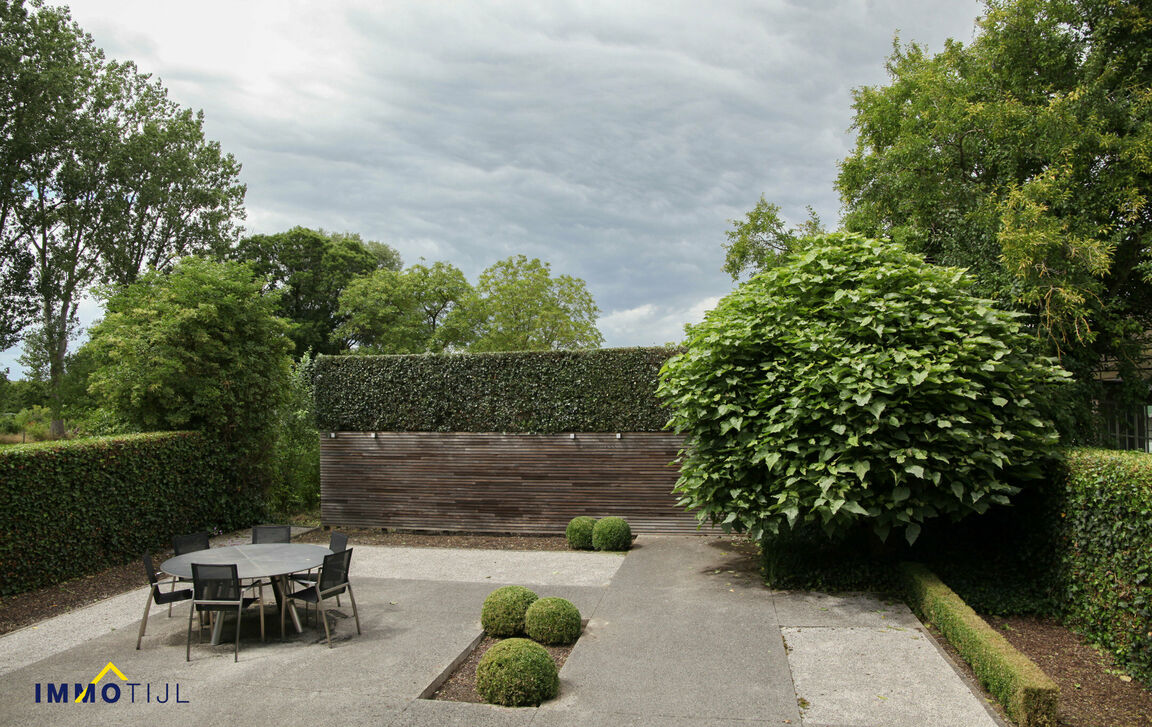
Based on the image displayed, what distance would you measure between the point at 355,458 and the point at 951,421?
10317mm

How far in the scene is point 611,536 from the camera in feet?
34.2

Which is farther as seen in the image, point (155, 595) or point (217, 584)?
point (155, 595)

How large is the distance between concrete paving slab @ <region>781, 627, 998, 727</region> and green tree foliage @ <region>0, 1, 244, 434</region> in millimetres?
21786

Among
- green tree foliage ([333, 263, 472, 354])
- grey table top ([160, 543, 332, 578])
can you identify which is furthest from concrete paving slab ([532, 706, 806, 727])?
green tree foliage ([333, 263, 472, 354])

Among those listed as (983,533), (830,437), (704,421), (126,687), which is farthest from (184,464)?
(983,533)

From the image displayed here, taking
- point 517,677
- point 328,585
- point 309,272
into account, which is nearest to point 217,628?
point 328,585

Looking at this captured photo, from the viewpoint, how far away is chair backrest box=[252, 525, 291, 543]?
827 cm

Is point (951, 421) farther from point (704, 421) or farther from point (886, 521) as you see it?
point (704, 421)

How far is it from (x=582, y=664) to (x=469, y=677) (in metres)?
1.00

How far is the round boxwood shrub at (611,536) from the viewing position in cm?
1045

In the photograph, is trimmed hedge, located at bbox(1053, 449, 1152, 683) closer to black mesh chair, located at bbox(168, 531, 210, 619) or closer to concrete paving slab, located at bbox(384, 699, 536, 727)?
concrete paving slab, located at bbox(384, 699, 536, 727)

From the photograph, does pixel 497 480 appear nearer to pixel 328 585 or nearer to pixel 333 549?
pixel 333 549

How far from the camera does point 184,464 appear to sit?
36.3 ft

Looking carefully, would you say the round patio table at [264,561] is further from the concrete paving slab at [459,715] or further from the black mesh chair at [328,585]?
the concrete paving slab at [459,715]
